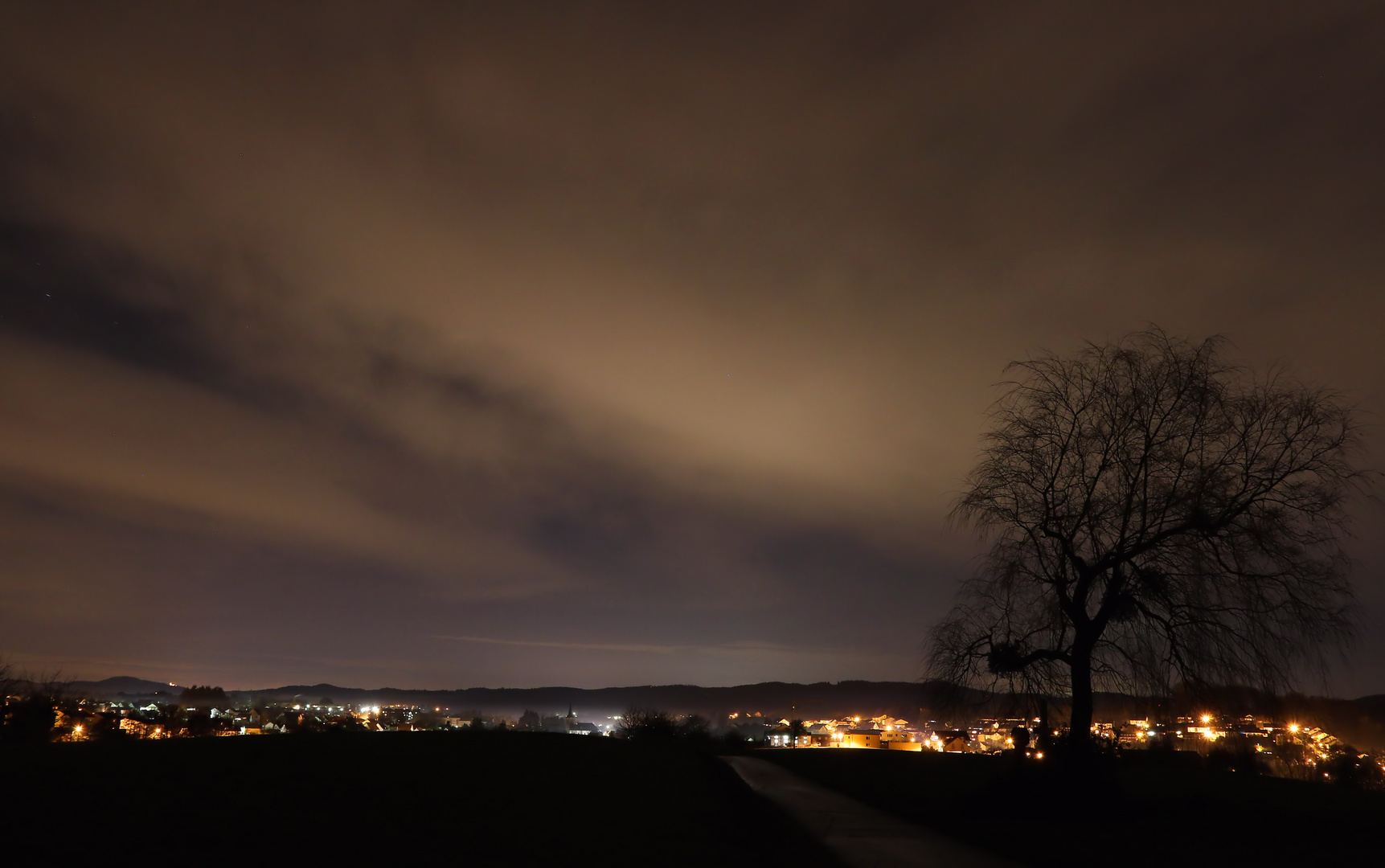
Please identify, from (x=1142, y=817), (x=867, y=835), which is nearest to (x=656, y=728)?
(x=1142, y=817)

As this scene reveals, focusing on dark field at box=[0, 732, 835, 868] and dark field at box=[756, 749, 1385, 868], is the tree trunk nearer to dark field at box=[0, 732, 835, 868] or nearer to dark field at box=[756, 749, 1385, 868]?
dark field at box=[756, 749, 1385, 868]

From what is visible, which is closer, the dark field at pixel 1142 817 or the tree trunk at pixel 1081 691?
the dark field at pixel 1142 817

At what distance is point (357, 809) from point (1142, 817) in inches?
424

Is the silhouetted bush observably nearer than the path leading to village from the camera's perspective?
No

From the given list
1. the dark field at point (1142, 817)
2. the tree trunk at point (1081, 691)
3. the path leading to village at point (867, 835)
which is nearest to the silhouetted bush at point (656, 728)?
the dark field at point (1142, 817)

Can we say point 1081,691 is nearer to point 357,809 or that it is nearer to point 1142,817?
point 1142,817

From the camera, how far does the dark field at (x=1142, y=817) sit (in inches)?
361

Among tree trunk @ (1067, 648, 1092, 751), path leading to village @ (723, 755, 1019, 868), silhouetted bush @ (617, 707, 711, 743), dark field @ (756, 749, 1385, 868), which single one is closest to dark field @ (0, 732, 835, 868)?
path leading to village @ (723, 755, 1019, 868)

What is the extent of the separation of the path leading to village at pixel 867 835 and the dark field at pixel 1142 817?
510mm

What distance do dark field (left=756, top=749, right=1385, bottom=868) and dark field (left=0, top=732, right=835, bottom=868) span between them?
280 centimetres

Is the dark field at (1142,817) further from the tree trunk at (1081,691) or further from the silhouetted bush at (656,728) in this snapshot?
the silhouetted bush at (656,728)

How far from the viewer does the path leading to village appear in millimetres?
8312

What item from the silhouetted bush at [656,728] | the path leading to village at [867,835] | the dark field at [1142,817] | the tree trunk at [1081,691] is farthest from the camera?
the silhouetted bush at [656,728]

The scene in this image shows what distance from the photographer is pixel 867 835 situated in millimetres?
9984
